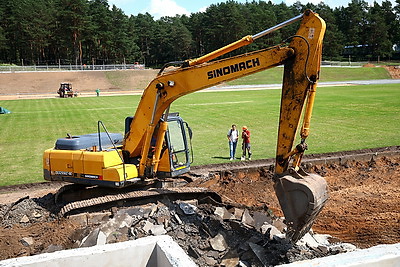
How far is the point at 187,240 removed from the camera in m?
8.23

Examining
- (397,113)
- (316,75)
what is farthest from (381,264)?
(397,113)

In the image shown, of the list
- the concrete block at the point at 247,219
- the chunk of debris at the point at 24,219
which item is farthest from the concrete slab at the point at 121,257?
the chunk of debris at the point at 24,219

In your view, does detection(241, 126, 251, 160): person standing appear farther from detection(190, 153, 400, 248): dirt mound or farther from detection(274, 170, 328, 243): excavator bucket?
detection(274, 170, 328, 243): excavator bucket

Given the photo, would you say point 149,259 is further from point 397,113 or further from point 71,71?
point 71,71

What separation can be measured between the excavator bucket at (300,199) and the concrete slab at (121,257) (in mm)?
3703

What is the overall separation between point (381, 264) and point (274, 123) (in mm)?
21373

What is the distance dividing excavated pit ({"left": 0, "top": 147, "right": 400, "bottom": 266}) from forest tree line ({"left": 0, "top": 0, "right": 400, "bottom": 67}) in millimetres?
77012

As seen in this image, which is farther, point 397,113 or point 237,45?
point 397,113

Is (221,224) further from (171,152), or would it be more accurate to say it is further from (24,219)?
(24,219)

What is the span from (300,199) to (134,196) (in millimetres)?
4422

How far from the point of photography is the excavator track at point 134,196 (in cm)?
976

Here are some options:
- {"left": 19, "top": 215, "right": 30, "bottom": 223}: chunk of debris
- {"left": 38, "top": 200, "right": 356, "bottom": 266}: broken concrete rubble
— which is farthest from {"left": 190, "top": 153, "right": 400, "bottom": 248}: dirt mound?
{"left": 19, "top": 215, "right": 30, "bottom": 223}: chunk of debris

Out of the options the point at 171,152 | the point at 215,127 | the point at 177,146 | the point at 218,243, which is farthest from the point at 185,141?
the point at 215,127

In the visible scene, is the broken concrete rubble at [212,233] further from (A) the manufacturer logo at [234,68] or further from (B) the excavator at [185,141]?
(A) the manufacturer logo at [234,68]
